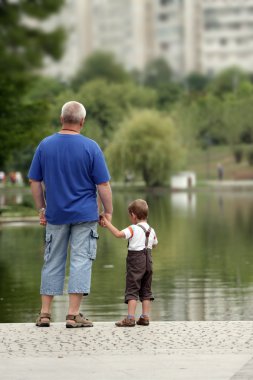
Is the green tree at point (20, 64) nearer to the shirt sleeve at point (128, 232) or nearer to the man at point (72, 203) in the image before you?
the shirt sleeve at point (128, 232)

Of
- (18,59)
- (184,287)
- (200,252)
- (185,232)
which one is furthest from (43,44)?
(184,287)

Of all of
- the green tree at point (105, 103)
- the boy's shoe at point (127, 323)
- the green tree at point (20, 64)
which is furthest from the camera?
the green tree at point (105, 103)

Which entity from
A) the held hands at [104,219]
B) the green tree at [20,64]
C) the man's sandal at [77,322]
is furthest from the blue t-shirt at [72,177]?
the green tree at [20,64]

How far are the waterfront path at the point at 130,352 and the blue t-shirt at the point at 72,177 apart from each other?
93 centimetres

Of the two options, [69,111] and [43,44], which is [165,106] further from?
[69,111]

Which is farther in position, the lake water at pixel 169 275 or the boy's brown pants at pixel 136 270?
the lake water at pixel 169 275

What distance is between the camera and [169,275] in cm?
1927

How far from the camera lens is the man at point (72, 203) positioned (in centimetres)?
1088

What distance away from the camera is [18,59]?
8775cm

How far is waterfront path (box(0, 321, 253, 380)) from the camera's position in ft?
27.9

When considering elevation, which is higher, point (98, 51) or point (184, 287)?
point (98, 51)

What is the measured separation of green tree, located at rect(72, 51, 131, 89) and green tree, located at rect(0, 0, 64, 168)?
6056 centimetres

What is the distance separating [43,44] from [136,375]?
264 feet

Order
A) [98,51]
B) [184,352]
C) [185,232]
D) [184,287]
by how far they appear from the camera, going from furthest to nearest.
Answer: [98,51] → [185,232] → [184,287] → [184,352]
